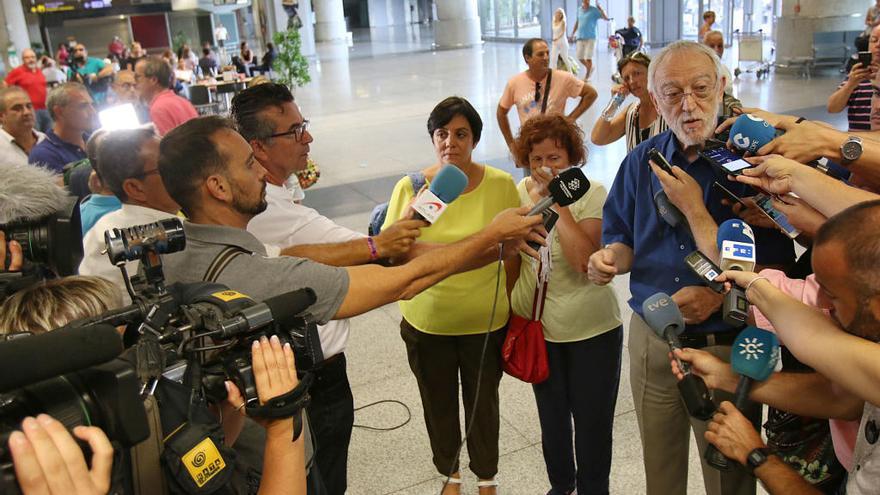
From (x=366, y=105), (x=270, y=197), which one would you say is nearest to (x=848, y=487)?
(x=270, y=197)

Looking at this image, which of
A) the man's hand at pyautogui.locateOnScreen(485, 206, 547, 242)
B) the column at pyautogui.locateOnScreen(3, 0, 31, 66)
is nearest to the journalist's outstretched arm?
the man's hand at pyautogui.locateOnScreen(485, 206, 547, 242)

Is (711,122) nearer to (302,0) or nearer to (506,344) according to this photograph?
(506,344)

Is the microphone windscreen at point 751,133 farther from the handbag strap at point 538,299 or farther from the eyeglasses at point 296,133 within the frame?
the eyeglasses at point 296,133

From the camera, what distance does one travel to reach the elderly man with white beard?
95.8 inches

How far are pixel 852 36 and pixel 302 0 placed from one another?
23082 millimetres

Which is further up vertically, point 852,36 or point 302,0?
point 302,0

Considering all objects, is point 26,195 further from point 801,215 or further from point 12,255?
point 801,215

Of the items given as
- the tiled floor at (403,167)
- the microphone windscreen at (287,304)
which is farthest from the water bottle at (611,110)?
the microphone windscreen at (287,304)

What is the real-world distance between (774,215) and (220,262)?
5.37 ft

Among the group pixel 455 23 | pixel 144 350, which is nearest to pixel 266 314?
pixel 144 350

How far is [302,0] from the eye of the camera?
106 feet

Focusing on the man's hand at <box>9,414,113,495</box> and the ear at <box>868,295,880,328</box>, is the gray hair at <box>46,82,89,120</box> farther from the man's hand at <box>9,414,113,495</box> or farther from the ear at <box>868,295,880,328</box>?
the ear at <box>868,295,880,328</box>

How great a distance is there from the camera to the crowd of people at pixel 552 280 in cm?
159

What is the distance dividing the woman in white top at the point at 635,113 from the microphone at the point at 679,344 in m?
2.51
